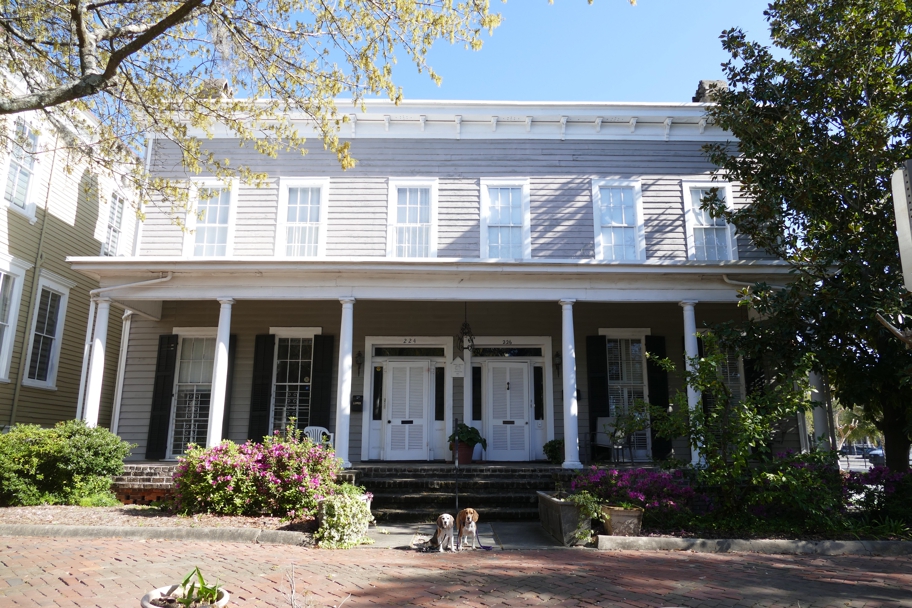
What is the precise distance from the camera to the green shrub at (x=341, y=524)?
24.9 ft

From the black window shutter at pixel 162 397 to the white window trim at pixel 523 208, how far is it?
6.83 m

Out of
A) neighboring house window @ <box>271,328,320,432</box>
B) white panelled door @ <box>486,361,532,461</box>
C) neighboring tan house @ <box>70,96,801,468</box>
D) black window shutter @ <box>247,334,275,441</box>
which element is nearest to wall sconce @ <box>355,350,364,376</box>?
neighboring tan house @ <box>70,96,801,468</box>

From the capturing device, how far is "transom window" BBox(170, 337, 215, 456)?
13.2 meters

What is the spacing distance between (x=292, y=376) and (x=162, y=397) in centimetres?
263

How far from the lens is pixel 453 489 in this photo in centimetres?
1015

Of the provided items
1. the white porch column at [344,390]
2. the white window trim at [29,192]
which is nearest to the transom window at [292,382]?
the white porch column at [344,390]

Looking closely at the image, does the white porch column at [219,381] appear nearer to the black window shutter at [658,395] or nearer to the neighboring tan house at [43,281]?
the neighboring tan house at [43,281]

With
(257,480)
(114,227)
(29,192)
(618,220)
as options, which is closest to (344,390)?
(257,480)

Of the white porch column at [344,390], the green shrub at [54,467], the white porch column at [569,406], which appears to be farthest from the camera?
the white porch column at [569,406]

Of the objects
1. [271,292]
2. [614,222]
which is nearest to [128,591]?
[271,292]

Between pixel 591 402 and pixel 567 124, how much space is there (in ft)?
19.1

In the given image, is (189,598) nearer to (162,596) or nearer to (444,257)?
(162,596)

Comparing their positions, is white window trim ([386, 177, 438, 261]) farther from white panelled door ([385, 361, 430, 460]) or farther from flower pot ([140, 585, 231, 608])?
flower pot ([140, 585, 231, 608])

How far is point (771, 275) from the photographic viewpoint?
11742 mm
